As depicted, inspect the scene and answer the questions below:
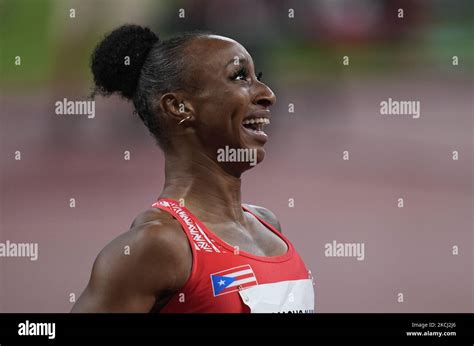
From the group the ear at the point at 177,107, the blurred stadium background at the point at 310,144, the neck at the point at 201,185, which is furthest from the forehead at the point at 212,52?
the blurred stadium background at the point at 310,144

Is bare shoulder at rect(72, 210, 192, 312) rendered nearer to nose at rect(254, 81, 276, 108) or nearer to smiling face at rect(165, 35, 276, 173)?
smiling face at rect(165, 35, 276, 173)

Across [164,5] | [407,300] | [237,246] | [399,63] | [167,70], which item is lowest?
[407,300]

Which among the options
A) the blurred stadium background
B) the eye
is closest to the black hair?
the eye

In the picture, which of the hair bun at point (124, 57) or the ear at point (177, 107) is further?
the hair bun at point (124, 57)

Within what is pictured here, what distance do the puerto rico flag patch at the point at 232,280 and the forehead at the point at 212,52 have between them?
610 mm

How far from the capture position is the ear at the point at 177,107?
2.32 metres

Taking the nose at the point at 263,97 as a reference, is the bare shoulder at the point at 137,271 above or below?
below

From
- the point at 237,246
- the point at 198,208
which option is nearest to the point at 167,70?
the point at 198,208

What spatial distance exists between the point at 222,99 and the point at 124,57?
0.36 metres

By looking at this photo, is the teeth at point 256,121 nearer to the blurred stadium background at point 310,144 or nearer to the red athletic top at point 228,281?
the red athletic top at point 228,281

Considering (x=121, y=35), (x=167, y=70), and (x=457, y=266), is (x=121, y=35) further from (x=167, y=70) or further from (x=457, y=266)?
(x=457, y=266)

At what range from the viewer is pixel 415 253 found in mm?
4312

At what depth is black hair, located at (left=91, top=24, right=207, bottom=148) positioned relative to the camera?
234cm

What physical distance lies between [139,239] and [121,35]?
75 centimetres
